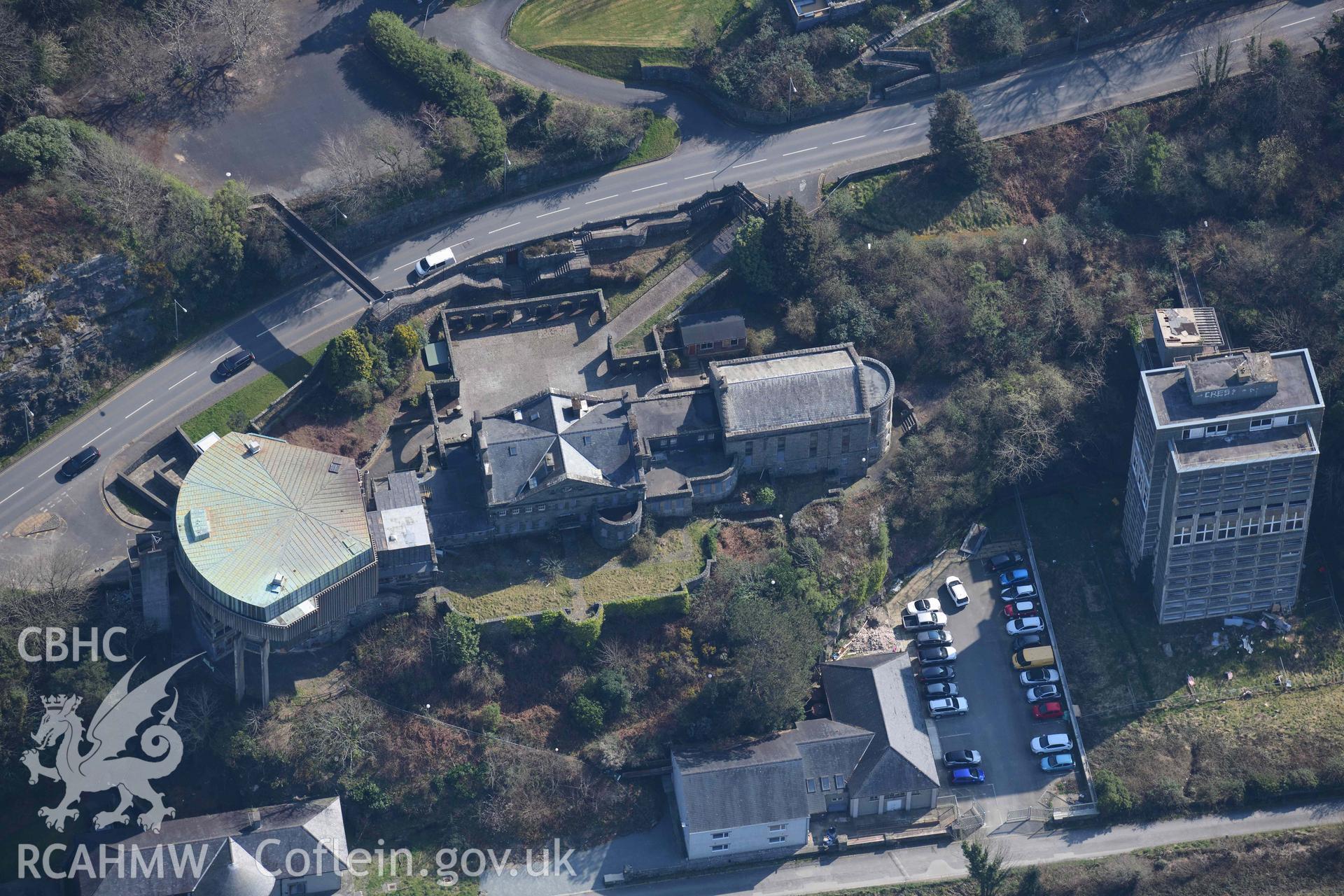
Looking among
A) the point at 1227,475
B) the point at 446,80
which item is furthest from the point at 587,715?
the point at 446,80

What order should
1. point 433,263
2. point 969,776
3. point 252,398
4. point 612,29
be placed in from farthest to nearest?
point 612,29 → point 433,263 → point 252,398 → point 969,776

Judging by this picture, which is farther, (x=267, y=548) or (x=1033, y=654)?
(x=1033, y=654)

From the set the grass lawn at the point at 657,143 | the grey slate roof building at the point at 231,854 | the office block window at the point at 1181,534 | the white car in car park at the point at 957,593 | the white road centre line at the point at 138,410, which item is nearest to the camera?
the grey slate roof building at the point at 231,854

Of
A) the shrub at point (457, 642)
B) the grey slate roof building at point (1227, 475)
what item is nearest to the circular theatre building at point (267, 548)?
the shrub at point (457, 642)

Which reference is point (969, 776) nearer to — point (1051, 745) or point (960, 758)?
point (960, 758)

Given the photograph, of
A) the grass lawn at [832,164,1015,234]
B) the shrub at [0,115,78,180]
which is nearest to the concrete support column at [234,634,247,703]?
the shrub at [0,115,78,180]

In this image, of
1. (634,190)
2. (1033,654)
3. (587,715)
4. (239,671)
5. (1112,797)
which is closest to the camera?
(239,671)

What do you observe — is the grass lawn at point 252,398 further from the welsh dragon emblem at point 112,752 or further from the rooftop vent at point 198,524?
the welsh dragon emblem at point 112,752

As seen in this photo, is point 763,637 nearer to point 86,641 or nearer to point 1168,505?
point 1168,505
